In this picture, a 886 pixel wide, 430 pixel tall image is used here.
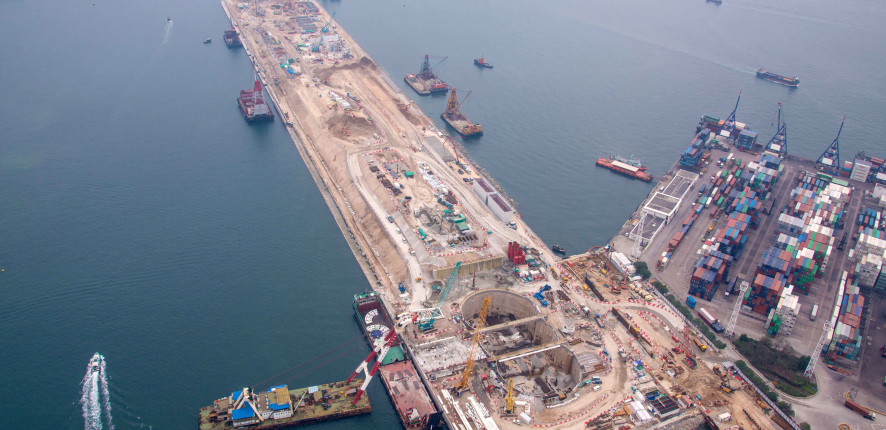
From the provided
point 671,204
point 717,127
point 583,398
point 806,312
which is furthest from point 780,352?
point 717,127

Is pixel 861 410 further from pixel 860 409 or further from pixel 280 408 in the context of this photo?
pixel 280 408

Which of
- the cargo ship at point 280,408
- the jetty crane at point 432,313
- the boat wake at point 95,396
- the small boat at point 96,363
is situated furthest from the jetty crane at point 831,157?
the small boat at point 96,363

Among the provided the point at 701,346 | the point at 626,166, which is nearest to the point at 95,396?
the point at 701,346

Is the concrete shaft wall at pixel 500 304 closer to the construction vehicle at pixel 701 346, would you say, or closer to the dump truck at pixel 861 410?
the construction vehicle at pixel 701 346

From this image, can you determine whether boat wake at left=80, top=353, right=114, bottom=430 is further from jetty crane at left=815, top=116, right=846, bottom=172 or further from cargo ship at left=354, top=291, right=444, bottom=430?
A: jetty crane at left=815, top=116, right=846, bottom=172

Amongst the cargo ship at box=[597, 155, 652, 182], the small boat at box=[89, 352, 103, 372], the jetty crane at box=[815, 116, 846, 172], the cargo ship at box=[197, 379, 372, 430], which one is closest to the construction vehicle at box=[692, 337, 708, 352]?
the cargo ship at box=[197, 379, 372, 430]

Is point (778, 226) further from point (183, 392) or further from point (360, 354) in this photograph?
point (183, 392)
